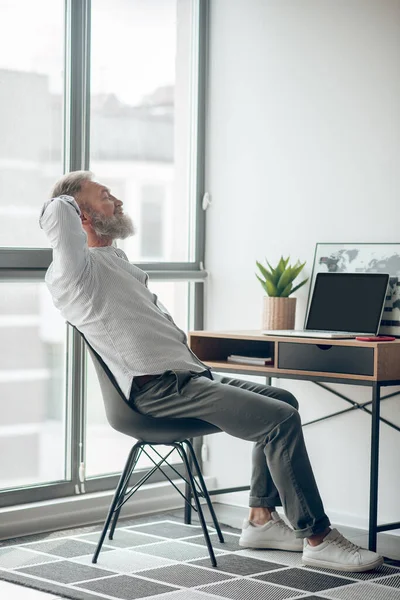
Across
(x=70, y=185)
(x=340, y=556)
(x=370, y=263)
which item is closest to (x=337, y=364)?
(x=370, y=263)

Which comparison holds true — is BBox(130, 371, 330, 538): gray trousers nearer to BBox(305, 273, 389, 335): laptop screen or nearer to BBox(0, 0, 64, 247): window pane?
BBox(305, 273, 389, 335): laptop screen

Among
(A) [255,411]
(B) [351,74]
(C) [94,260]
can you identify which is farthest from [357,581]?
(B) [351,74]

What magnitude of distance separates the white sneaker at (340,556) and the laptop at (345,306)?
2.40ft

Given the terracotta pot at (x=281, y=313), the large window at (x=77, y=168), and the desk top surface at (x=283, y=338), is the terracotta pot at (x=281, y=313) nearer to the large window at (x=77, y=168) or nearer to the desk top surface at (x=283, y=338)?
the desk top surface at (x=283, y=338)

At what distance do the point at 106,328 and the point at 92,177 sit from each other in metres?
0.56

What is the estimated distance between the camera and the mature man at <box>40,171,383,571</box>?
3.21 m

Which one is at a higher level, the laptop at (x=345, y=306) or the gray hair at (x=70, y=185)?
the gray hair at (x=70, y=185)

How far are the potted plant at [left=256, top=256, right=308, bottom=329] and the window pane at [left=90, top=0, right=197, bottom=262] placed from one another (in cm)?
60

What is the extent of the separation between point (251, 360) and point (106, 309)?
2.24ft

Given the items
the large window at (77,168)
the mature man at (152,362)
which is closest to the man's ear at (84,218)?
the mature man at (152,362)

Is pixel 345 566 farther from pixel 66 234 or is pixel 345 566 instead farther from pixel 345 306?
pixel 66 234

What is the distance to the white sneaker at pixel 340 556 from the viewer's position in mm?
3244

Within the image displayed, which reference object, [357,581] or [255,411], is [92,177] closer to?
[255,411]

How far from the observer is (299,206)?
411cm
